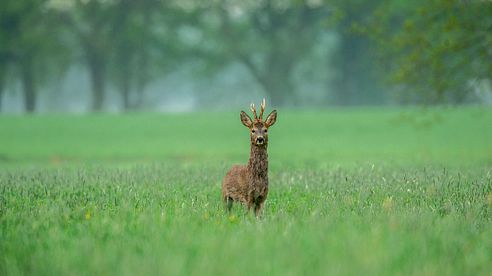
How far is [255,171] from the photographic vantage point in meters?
8.91

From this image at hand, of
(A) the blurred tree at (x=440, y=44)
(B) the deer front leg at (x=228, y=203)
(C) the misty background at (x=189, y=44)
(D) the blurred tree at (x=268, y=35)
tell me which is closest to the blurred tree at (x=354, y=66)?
(C) the misty background at (x=189, y=44)

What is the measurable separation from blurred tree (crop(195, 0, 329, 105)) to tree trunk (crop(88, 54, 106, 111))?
33.8ft

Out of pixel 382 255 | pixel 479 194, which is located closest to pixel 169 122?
pixel 479 194

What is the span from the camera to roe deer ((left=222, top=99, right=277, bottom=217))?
28.5 feet

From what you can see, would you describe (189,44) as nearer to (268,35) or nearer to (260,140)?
(268,35)

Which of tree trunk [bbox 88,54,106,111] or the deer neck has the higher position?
tree trunk [bbox 88,54,106,111]

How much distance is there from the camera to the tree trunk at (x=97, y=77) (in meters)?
60.2

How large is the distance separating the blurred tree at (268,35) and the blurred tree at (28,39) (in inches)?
546

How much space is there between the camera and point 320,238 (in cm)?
700

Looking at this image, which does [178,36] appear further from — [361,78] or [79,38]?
[361,78]

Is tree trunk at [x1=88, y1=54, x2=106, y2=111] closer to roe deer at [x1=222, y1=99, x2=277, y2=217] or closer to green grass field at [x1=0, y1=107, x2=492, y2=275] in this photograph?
green grass field at [x1=0, y1=107, x2=492, y2=275]

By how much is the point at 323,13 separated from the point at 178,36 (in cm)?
1363

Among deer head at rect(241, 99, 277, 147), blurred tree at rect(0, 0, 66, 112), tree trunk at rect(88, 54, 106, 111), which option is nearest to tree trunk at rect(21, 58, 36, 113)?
blurred tree at rect(0, 0, 66, 112)

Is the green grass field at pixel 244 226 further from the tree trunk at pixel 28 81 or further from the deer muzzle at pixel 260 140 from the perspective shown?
the tree trunk at pixel 28 81
